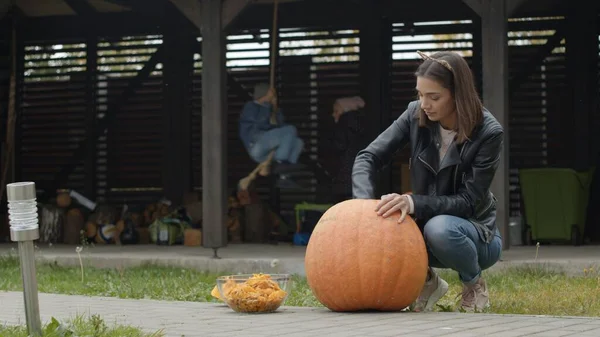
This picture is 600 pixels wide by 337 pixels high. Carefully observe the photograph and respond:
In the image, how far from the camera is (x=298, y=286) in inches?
368

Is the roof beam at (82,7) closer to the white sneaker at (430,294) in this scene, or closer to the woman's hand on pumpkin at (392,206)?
the white sneaker at (430,294)

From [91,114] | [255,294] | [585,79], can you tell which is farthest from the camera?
[91,114]

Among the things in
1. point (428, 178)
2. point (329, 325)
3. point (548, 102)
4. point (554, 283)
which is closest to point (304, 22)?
point (548, 102)

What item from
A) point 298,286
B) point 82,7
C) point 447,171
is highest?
point 82,7

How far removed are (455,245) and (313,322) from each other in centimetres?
92

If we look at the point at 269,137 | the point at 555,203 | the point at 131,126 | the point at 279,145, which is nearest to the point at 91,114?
the point at 131,126

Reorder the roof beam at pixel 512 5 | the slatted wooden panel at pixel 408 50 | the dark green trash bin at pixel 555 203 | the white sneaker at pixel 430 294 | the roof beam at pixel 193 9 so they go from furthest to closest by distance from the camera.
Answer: the slatted wooden panel at pixel 408 50 → the dark green trash bin at pixel 555 203 → the roof beam at pixel 193 9 → the roof beam at pixel 512 5 → the white sneaker at pixel 430 294

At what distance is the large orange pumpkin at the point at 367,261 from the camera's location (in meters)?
6.19

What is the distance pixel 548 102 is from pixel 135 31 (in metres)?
5.50

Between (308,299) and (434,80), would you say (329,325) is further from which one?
(308,299)

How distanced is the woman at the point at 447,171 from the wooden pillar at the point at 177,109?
9.41m

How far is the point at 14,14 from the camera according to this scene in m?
16.2

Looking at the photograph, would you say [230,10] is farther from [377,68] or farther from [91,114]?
[91,114]

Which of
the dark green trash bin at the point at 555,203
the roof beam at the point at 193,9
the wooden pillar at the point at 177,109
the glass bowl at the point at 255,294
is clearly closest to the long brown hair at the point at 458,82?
the glass bowl at the point at 255,294
